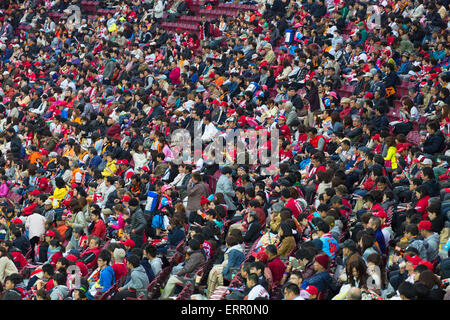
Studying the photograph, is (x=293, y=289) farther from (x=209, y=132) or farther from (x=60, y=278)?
(x=209, y=132)

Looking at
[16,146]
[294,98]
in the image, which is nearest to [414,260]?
[294,98]

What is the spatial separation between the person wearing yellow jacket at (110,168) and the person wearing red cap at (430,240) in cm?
772

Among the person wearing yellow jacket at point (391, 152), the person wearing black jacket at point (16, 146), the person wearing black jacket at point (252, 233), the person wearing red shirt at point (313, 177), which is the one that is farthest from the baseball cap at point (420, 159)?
the person wearing black jacket at point (16, 146)

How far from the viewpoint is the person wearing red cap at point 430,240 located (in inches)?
389

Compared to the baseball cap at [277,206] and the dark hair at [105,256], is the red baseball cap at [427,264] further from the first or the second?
the dark hair at [105,256]

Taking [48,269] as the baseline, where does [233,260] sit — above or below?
above

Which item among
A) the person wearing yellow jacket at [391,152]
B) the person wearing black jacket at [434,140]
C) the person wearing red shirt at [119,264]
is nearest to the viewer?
the person wearing red shirt at [119,264]

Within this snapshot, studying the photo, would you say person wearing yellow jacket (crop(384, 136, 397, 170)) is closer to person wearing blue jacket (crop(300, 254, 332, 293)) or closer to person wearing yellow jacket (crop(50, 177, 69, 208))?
person wearing blue jacket (crop(300, 254, 332, 293))

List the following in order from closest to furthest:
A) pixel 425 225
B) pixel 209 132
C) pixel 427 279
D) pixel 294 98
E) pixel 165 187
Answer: pixel 427 279 < pixel 425 225 < pixel 165 187 < pixel 209 132 < pixel 294 98

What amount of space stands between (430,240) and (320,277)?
5.53 ft

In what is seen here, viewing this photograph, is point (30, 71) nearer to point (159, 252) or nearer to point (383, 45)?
point (383, 45)

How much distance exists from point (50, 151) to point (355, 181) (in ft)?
28.3

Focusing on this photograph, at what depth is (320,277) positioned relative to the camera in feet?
31.1


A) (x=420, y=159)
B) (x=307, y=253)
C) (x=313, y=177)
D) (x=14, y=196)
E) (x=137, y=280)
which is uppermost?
(x=420, y=159)
